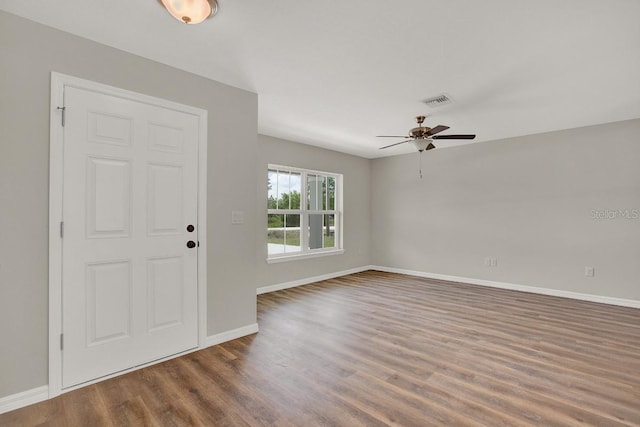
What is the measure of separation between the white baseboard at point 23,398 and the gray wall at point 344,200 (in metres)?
2.92

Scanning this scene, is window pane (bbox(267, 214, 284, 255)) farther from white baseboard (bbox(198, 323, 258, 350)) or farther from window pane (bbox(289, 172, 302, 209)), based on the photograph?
white baseboard (bbox(198, 323, 258, 350))

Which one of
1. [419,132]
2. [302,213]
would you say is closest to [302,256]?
[302,213]

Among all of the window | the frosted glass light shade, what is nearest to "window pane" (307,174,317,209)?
the window

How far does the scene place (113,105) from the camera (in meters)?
2.38

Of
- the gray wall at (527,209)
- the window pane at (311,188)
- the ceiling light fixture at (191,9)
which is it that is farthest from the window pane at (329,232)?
the ceiling light fixture at (191,9)

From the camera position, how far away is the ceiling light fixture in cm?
177

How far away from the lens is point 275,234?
17.1 ft

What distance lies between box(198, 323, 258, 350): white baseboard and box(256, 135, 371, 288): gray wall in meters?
1.65

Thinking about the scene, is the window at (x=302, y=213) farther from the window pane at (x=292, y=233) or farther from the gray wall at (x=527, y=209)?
the gray wall at (x=527, y=209)

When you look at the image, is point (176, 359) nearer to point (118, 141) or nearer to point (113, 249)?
point (113, 249)

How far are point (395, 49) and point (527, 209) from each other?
392 cm

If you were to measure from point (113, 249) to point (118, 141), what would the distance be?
2.70 ft

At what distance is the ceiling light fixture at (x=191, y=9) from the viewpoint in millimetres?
1769

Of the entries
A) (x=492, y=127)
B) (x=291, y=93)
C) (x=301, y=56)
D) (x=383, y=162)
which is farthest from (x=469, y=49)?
(x=383, y=162)
